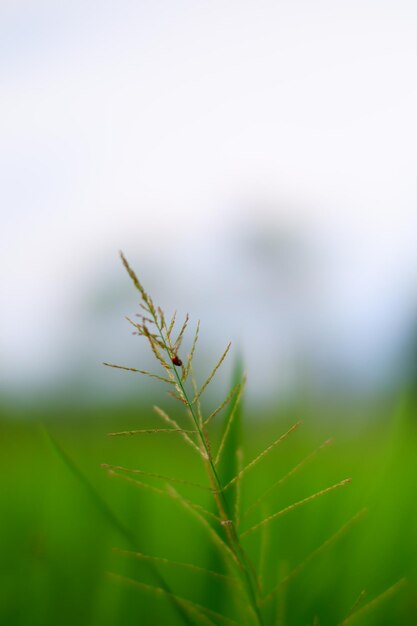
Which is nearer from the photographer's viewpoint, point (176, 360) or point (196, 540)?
point (176, 360)

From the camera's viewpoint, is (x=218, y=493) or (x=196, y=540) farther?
(x=196, y=540)

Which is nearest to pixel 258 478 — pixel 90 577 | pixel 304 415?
pixel 304 415

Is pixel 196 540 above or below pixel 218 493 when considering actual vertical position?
below

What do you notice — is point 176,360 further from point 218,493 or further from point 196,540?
point 196,540

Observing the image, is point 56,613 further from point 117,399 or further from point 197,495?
point 117,399

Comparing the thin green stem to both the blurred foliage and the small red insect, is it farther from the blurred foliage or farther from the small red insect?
the blurred foliage

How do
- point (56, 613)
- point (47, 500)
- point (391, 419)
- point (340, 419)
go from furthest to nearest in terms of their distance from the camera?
point (340, 419)
point (47, 500)
point (391, 419)
point (56, 613)

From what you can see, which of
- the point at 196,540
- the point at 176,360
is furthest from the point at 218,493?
the point at 196,540

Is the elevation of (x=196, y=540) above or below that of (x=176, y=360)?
below

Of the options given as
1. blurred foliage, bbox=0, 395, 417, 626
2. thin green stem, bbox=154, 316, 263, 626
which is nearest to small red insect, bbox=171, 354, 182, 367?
thin green stem, bbox=154, 316, 263, 626
